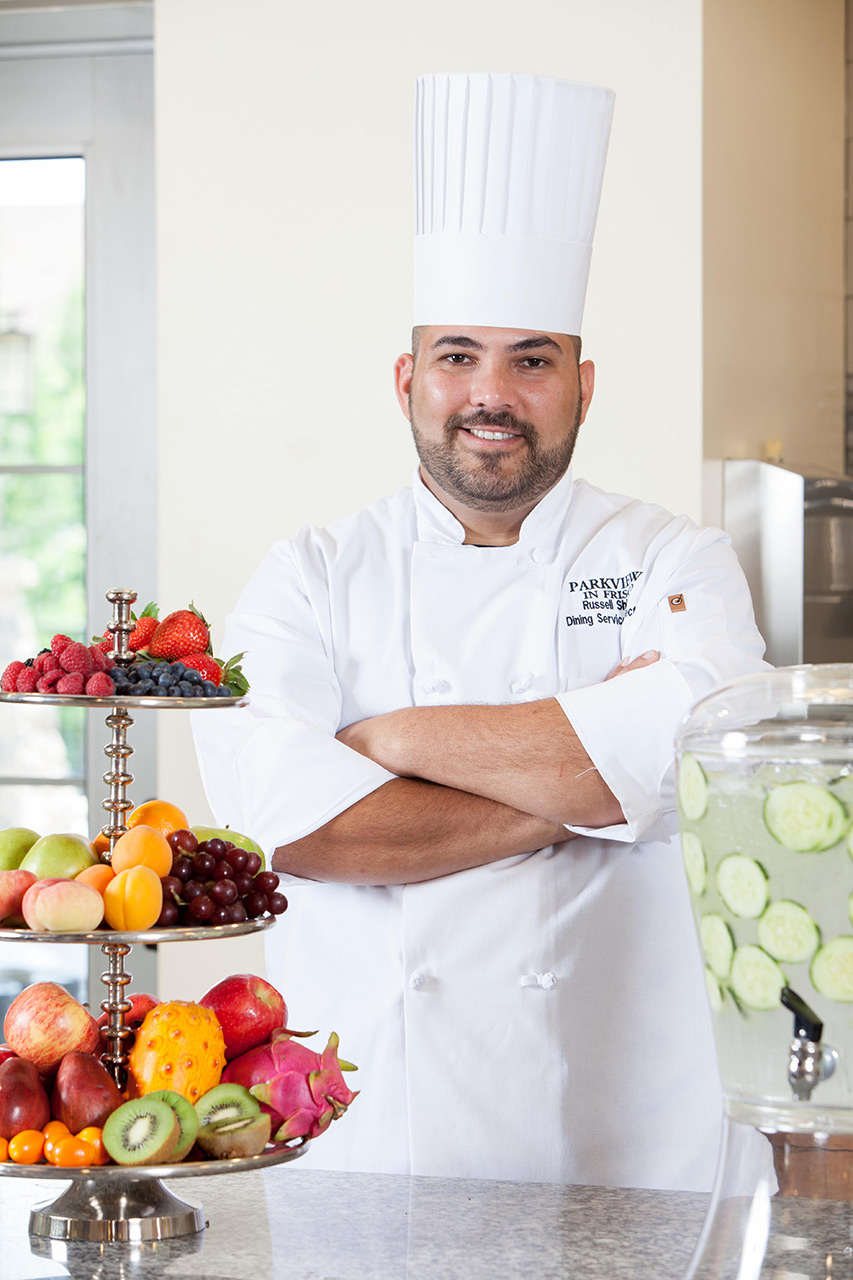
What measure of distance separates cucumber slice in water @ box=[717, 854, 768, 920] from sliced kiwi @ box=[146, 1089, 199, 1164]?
413 millimetres

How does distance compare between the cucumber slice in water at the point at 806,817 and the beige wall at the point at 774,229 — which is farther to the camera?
the beige wall at the point at 774,229

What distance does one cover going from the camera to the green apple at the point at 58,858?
1.04m

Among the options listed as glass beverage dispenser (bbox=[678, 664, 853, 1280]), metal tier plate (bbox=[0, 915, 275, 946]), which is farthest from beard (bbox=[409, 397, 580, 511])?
glass beverage dispenser (bbox=[678, 664, 853, 1280])

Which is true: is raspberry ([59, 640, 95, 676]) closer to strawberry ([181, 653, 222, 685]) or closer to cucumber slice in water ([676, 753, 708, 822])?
strawberry ([181, 653, 222, 685])

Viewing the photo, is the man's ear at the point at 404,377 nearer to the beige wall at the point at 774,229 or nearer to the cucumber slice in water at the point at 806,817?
the beige wall at the point at 774,229

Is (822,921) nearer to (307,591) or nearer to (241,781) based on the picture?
(241,781)

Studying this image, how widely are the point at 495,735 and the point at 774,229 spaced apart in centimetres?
156

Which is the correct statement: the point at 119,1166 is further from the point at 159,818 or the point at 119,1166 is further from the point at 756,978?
the point at 756,978

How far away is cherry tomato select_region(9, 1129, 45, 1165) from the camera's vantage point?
3.15ft

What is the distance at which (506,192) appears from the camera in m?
1.69

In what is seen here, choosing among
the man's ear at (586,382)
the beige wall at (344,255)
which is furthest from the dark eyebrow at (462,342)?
the beige wall at (344,255)

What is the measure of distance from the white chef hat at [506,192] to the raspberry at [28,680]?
0.82 m

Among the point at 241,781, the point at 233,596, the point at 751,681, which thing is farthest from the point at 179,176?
the point at 751,681

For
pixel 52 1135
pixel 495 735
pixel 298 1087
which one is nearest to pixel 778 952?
pixel 298 1087
